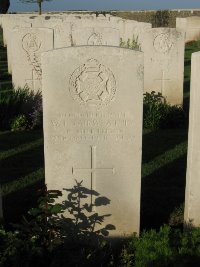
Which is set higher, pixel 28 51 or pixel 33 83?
pixel 28 51

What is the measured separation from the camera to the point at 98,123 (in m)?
4.28

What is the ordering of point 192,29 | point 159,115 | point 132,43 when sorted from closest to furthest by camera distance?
point 159,115 → point 132,43 → point 192,29

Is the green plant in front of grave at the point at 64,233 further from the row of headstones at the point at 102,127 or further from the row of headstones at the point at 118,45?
the row of headstones at the point at 118,45

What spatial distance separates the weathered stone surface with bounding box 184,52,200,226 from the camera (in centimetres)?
418

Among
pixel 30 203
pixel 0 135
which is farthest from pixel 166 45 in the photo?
pixel 30 203

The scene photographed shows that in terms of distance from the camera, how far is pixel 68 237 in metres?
4.43

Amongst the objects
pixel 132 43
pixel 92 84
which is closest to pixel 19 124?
pixel 92 84

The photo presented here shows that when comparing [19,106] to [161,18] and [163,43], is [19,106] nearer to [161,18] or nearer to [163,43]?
[163,43]

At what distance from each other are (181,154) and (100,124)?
9.59ft

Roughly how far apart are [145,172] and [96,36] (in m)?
4.60

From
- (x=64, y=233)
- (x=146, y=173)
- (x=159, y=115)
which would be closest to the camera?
(x=64, y=233)

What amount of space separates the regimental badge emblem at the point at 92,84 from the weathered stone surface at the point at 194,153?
0.71 metres

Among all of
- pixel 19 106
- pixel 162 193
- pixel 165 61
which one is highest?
pixel 165 61

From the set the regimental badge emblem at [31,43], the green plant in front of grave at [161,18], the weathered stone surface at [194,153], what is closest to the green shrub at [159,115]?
the regimental badge emblem at [31,43]
